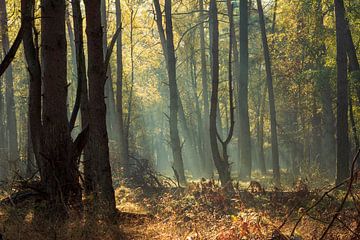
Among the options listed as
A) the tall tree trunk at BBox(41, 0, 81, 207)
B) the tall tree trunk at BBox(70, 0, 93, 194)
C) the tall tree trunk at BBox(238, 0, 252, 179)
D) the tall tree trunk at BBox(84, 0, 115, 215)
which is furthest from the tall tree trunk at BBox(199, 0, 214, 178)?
the tall tree trunk at BBox(41, 0, 81, 207)

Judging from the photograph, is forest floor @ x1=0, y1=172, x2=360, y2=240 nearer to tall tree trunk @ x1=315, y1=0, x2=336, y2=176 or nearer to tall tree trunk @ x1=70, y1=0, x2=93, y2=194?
tall tree trunk @ x1=70, y1=0, x2=93, y2=194

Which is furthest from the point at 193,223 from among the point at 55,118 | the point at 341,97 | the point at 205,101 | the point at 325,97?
the point at 205,101

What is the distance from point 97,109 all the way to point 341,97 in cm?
911

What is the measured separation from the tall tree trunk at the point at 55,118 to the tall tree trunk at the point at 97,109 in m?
0.50

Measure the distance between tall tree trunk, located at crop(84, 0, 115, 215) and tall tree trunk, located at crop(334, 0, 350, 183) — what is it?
883 cm

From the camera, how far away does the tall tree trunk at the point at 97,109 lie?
27.1 feet

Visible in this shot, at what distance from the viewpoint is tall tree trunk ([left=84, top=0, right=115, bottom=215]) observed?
27.1ft

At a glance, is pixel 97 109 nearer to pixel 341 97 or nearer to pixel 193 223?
pixel 193 223

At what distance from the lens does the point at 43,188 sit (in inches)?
308

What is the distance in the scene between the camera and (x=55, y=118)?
7.76 metres

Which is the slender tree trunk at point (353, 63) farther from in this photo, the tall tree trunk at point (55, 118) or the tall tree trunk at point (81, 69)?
the tall tree trunk at point (55, 118)

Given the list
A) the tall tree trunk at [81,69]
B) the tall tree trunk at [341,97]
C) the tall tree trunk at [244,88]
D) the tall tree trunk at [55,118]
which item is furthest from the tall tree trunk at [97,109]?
the tall tree trunk at [244,88]

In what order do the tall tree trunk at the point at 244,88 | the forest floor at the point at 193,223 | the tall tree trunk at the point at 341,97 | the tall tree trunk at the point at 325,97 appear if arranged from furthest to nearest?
the tall tree trunk at the point at 325,97
the tall tree trunk at the point at 244,88
the tall tree trunk at the point at 341,97
the forest floor at the point at 193,223

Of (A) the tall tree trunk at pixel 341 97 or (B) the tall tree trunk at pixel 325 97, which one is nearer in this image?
(A) the tall tree trunk at pixel 341 97
